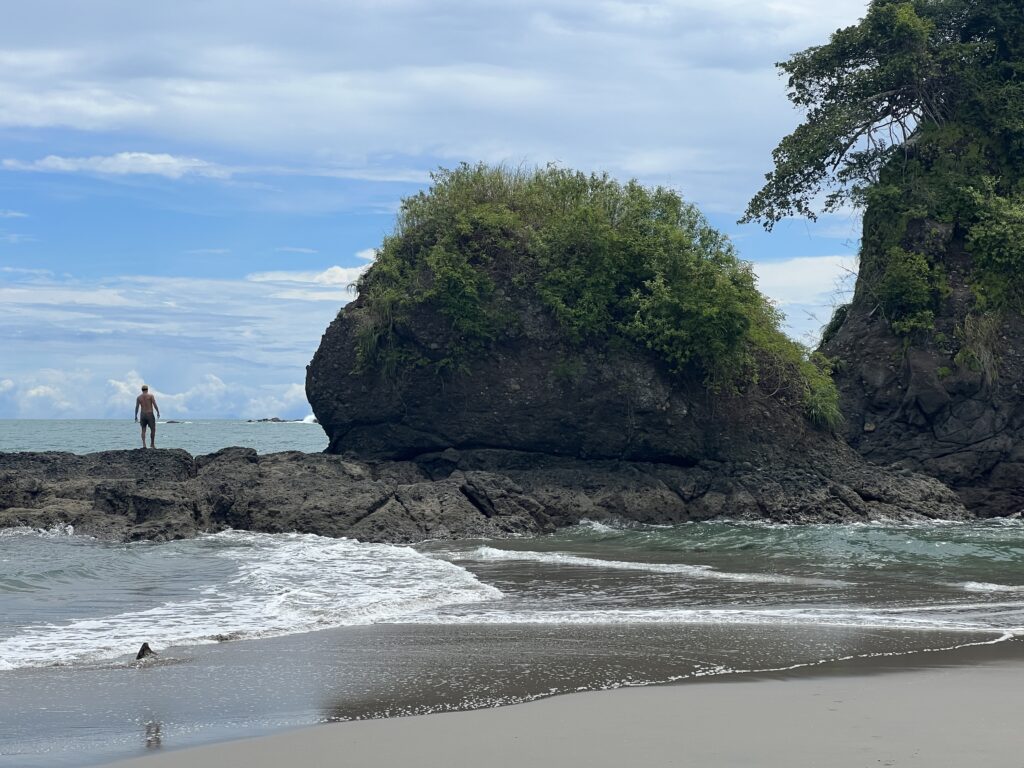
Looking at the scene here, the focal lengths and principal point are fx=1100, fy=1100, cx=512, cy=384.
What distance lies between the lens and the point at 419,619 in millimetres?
10852

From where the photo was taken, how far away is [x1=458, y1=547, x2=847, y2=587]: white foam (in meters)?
13.6

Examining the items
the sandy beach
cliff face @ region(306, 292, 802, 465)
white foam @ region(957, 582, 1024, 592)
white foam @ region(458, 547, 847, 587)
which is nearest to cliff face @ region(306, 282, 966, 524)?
cliff face @ region(306, 292, 802, 465)

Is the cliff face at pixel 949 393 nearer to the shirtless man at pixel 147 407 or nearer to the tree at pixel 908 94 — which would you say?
the tree at pixel 908 94

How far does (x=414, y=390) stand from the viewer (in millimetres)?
22625

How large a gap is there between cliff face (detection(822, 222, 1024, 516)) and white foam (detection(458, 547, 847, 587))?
10185 mm

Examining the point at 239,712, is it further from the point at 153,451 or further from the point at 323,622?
the point at 153,451

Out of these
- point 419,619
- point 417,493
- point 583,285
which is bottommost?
point 419,619

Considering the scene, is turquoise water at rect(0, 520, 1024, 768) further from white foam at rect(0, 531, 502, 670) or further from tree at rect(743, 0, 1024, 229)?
tree at rect(743, 0, 1024, 229)

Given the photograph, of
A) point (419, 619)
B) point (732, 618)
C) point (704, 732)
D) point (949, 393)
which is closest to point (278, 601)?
point (419, 619)

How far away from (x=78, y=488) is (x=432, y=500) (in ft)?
20.6

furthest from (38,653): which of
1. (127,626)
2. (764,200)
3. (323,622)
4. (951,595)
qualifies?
(764,200)

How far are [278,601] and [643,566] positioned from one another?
5.29 metres

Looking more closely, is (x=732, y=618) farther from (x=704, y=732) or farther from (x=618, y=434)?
(x=618, y=434)

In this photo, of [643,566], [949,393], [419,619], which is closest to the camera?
[419,619]
